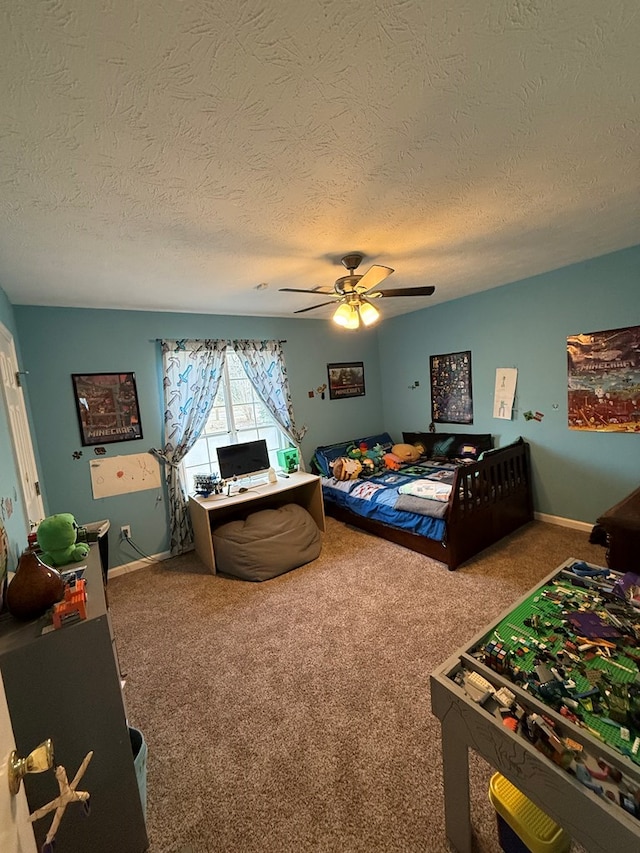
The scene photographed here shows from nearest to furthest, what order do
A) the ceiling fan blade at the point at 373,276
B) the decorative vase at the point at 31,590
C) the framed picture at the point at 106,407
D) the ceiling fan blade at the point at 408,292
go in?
1. the decorative vase at the point at 31,590
2. the ceiling fan blade at the point at 373,276
3. the ceiling fan blade at the point at 408,292
4. the framed picture at the point at 106,407

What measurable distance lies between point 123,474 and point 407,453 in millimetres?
3095

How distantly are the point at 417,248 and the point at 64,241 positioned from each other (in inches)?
78.3

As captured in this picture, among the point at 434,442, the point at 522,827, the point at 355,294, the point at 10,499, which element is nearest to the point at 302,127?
the point at 355,294

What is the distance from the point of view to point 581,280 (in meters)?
2.93

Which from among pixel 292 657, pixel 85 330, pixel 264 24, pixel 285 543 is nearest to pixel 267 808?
pixel 292 657

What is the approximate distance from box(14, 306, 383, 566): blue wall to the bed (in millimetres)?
1615

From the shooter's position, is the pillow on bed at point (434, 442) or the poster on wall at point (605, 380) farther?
the pillow on bed at point (434, 442)

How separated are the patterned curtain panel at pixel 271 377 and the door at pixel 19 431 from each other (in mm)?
1829

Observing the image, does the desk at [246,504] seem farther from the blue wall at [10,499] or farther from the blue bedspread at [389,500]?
the blue wall at [10,499]

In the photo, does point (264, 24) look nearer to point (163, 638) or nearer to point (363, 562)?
point (163, 638)

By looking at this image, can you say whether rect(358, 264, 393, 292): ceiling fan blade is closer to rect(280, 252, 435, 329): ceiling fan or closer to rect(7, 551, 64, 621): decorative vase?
rect(280, 252, 435, 329): ceiling fan

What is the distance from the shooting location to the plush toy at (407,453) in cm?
425

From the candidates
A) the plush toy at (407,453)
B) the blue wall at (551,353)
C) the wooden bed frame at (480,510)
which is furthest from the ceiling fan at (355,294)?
the plush toy at (407,453)

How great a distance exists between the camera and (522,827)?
0.99 metres
